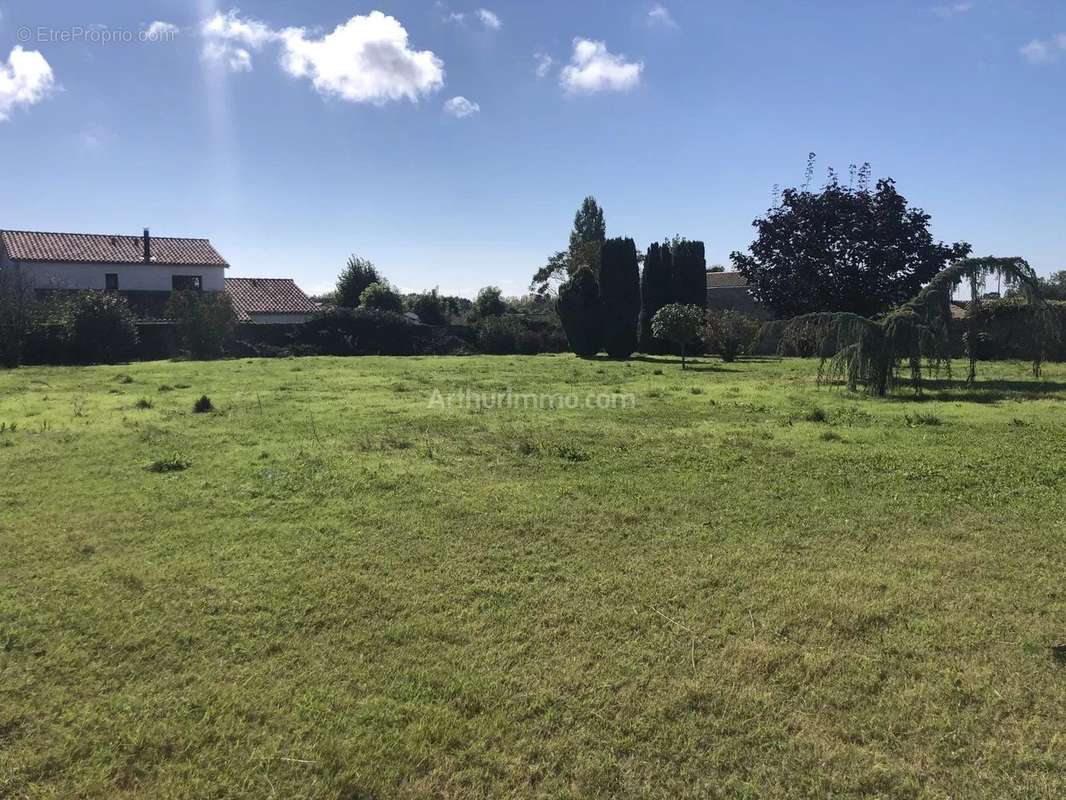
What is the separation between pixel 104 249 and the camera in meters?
39.8

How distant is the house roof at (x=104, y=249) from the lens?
37.2m

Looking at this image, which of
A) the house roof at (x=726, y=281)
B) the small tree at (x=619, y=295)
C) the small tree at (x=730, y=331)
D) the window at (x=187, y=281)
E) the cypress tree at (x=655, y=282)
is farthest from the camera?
the house roof at (x=726, y=281)

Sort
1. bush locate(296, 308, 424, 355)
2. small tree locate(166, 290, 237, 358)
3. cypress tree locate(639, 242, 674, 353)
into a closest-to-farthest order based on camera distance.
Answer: small tree locate(166, 290, 237, 358) → bush locate(296, 308, 424, 355) → cypress tree locate(639, 242, 674, 353)

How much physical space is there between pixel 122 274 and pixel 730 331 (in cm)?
3478

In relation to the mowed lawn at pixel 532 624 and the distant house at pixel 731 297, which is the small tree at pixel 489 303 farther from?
the mowed lawn at pixel 532 624

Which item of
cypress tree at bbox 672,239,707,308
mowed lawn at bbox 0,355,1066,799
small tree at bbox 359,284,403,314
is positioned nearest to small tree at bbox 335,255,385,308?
small tree at bbox 359,284,403,314

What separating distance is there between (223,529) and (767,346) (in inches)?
1333

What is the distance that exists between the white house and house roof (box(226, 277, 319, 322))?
145 centimetres

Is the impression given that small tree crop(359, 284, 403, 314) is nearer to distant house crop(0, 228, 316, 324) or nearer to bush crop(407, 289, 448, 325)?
bush crop(407, 289, 448, 325)

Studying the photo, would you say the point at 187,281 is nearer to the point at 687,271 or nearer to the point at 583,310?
the point at 583,310

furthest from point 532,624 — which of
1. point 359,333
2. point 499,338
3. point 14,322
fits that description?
point 499,338

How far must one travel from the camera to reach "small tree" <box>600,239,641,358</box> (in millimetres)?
30078

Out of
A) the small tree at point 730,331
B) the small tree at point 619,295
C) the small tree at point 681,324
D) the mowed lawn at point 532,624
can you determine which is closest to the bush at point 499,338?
the small tree at point 619,295

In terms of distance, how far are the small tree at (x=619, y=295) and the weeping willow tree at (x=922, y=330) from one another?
50.2 ft
